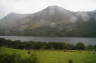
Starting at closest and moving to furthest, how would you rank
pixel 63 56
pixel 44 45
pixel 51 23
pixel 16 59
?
pixel 63 56, pixel 16 59, pixel 44 45, pixel 51 23

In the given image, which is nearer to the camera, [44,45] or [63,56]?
[63,56]

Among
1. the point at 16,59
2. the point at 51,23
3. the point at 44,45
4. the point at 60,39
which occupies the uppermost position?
the point at 51,23

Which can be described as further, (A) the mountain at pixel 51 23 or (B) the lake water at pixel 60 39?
(A) the mountain at pixel 51 23

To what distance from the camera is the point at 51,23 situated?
3939 mm

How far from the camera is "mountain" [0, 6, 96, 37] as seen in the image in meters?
3.82

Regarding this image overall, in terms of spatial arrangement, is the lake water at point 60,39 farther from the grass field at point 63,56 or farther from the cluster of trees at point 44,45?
the grass field at point 63,56

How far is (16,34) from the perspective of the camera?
3.90 meters

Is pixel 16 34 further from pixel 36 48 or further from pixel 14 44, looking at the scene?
pixel 36 48

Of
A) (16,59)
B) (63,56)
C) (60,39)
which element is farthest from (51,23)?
(16,59)

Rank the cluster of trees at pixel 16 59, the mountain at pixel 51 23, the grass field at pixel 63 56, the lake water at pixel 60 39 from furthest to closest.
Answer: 1. the mountain at pixel 51 23
2. the lake water at pixel 60 39
3. the cluster of trees at pixel 16 59
4. the grass field at pixel 63 56

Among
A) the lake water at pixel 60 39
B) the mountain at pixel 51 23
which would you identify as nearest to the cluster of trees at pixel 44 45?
the lake water at pixel 60 39

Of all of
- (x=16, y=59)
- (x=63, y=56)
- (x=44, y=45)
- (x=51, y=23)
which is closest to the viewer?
(x=63, y=56)

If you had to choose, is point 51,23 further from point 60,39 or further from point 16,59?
point 16,59

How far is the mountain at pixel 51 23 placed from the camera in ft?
12.5
